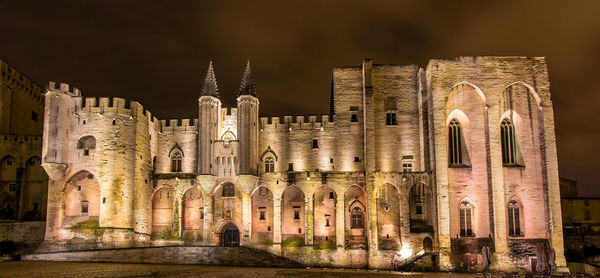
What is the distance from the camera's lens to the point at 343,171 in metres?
41.0

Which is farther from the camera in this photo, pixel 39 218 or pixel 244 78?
pixel 39 218

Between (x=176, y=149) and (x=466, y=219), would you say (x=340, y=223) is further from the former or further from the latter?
(x=176, y=149)

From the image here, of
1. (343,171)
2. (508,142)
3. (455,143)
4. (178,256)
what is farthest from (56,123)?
(508,142)

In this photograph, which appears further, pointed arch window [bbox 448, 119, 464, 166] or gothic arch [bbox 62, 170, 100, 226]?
pointed arch window [bbox 448, 119, 464, 166]

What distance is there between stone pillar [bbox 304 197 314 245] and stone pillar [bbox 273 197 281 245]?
1.96 m

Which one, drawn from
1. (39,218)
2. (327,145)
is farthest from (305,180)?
(39,218)

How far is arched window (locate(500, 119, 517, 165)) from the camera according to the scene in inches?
1496

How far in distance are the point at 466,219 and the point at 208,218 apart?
1906cm

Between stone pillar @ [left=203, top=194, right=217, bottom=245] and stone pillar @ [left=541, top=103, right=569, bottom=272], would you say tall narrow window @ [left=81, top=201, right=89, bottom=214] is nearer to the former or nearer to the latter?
stone pillar @ [left=203, top=194, right=217, bottom=245]

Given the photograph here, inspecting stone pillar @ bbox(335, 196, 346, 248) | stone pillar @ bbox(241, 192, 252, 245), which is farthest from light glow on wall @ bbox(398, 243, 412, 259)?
stone pillar @ bbox(241, 192, 252, 245)

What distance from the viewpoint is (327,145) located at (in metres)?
42.6

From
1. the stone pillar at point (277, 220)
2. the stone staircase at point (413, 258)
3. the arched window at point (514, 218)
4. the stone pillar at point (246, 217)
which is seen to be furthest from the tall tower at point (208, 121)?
the arched window at point (514, 218)

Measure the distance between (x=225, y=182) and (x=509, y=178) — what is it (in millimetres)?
20954

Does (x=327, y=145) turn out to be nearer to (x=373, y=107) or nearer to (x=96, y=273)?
(x=373, y=107)
